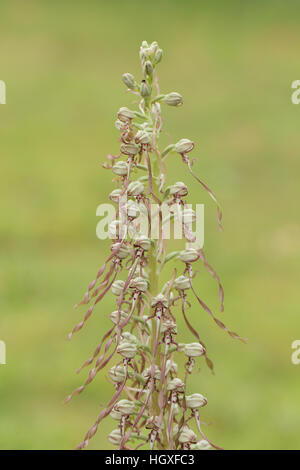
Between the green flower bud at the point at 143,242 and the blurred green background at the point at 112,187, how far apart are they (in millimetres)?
2151

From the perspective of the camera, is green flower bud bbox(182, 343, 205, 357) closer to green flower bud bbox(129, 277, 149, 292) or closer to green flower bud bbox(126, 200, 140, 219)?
green flower bud bbox(129, 277, 149, 292)

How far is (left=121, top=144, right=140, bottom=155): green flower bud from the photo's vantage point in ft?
4.63

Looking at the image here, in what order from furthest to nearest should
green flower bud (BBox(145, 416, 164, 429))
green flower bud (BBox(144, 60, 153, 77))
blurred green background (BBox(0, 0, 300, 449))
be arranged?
1. blurred green background (BBox(0, 0, 300, 449))
2. green flower bud (BBox(144, 60, 153, 77))
3. green flower bud (BBox(145, 416, 164, 429))

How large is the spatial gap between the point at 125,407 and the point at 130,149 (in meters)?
0.41

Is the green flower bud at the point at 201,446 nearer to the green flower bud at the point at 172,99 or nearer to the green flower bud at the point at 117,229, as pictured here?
the green flower bud at the point at 117,229

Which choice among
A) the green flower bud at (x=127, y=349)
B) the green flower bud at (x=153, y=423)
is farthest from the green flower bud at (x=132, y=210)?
the green flower bud at (x=153, y=423)

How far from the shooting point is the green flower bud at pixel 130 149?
1.41 meters

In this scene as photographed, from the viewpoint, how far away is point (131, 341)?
1.42m

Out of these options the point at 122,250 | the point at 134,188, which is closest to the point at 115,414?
the point at 122,250

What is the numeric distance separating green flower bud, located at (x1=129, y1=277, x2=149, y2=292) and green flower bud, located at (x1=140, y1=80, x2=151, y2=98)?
301mm

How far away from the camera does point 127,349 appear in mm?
1397

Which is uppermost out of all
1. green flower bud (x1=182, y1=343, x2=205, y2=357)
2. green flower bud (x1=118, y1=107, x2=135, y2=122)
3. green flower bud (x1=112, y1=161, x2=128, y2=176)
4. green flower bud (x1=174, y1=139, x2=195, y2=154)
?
green flower bud (x1=118, y1=107, x2=135, y2=122)

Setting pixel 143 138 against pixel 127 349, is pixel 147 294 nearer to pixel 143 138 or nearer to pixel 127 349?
pixel 127 349

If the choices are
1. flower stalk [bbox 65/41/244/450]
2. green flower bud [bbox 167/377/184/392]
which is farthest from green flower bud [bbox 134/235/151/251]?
green flower bud [bbox 167/377/184/392]
